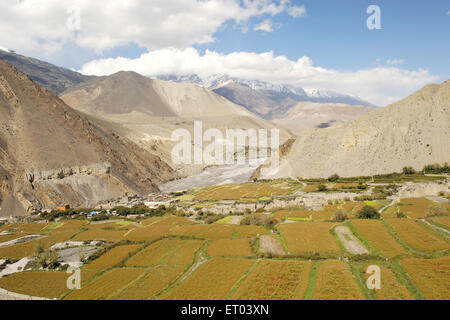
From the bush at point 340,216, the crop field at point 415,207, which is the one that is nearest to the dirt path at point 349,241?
the bush at point 340,216

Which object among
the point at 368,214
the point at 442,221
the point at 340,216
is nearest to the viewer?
the point at 442,221

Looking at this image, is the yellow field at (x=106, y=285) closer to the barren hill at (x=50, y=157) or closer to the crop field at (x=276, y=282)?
the crop field at (x=276, y=282)

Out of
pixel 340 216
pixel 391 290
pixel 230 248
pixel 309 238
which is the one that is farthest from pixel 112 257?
pixel 340 216

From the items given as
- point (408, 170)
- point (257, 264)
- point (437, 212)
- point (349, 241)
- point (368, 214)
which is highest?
point (408, 170)

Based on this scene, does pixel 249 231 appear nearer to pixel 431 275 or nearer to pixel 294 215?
pixel 294 215

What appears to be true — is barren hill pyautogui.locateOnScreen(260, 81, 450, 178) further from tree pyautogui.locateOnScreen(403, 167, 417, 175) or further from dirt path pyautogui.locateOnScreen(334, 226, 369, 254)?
dirt path pyautogui.locateOnScreen(334, 226, 369, 254)

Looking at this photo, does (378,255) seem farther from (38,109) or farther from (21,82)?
(21,82)

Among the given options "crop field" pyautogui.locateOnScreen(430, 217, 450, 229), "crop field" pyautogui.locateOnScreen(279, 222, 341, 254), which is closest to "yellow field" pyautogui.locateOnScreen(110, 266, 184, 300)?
"crop field" pyautogui.locateOnScreen(279, 222, 341, 254)

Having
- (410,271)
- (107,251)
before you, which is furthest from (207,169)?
(410,271)
